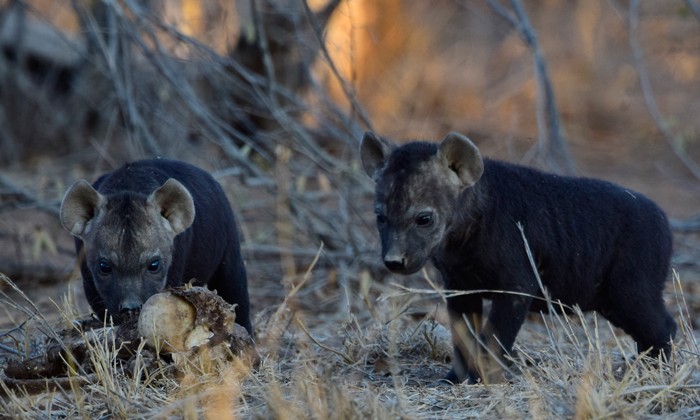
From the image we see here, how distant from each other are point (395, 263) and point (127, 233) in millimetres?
1393

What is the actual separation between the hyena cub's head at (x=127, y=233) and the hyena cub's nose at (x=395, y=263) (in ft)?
3.46

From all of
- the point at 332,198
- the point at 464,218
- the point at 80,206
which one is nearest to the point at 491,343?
the point at 464,218

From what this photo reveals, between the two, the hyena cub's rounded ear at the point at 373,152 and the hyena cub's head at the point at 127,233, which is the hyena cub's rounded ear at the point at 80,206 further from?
the hyena cub's rounded ear at the point at 373,152

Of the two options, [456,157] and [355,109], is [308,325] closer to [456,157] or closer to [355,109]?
[355,109]

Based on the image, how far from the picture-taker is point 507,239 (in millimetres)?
5746

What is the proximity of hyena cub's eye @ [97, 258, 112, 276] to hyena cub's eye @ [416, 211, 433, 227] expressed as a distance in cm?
164

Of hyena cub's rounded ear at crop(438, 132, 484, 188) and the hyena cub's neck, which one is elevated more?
hyena cub's rounded ear at crop(438, 132, 484, 188)

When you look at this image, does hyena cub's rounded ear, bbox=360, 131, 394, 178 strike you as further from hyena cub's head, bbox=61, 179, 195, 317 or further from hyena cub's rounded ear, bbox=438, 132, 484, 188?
hyena cub's head, bbox=61, 179, 195, 317

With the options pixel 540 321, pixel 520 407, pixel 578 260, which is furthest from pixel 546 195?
pixel 540 321

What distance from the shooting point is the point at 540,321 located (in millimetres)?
8406

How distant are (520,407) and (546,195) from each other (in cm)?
170

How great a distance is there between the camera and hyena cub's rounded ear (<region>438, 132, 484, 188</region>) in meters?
5.68

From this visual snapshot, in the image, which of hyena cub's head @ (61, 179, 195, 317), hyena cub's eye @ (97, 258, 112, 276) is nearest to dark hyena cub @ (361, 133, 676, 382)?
hyena cub's head @ (61, 179, 195, 317)

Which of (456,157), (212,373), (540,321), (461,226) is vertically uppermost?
(456,157)
